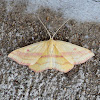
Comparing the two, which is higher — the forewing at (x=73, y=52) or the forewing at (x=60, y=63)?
the forewing at (x=73, y=52)

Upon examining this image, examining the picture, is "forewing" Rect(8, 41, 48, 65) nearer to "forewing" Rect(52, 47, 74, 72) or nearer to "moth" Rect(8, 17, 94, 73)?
"moth" Rect(8, 17, 94, 73)

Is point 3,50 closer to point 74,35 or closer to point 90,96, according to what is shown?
point 74,35

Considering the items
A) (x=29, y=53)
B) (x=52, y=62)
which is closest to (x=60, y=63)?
(x=52, y=62)

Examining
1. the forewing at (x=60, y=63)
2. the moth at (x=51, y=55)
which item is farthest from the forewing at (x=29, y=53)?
the forewing at (x=60, y=63)

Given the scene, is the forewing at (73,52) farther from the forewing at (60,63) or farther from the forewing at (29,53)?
the forewing at (29,53)

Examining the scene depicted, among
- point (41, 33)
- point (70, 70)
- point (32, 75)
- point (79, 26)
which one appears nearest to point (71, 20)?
point (79, 26)

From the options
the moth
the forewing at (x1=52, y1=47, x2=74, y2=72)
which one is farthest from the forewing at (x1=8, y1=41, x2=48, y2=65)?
the forewing at (x1=52, y1=47, x2=74, y2=72)

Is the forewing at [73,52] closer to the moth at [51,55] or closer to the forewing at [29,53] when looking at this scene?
the moth at [51,55]
